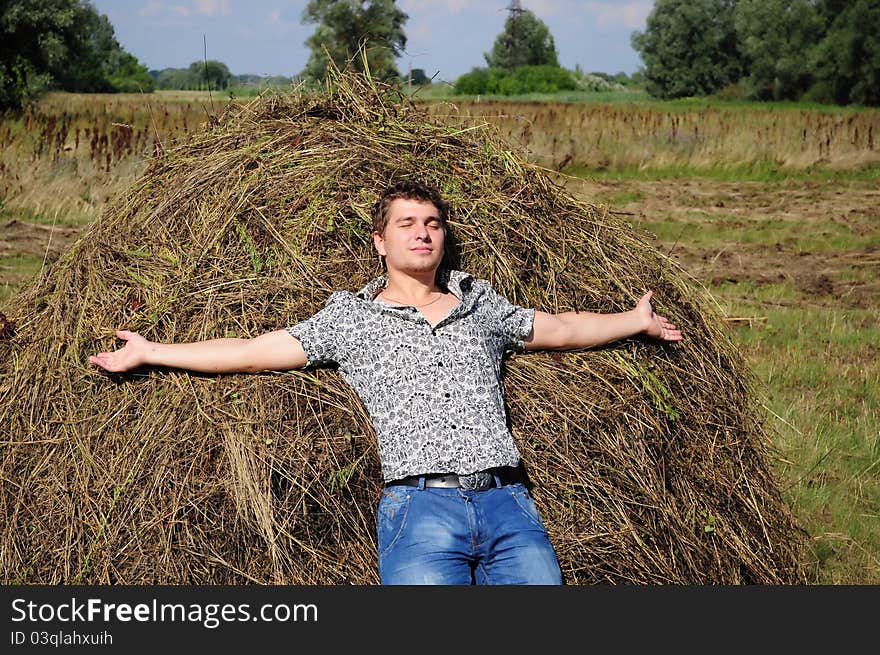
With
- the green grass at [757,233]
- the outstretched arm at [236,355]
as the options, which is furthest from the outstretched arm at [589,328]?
the green grass at [757,233]

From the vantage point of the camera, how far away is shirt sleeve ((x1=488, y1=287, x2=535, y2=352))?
3848 millimetres

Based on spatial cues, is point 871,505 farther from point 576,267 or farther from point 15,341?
point 15,341

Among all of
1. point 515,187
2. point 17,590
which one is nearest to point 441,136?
point 515,187

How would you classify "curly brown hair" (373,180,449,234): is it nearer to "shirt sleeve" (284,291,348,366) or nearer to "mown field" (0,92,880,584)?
"shirt sleeve" (284,291,348,366)

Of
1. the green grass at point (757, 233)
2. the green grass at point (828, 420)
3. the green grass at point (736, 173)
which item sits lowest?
the green grass at point (828, 420)

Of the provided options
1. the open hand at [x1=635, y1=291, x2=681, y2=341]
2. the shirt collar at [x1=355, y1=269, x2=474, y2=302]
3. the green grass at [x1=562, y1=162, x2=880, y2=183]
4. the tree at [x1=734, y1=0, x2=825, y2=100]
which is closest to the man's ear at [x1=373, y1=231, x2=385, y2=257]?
the shirt collar at [x1=355, y1=269, x2=474, y2=302]

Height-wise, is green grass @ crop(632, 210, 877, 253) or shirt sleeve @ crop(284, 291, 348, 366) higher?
green grass @ crop(632, 210, 877, 253)

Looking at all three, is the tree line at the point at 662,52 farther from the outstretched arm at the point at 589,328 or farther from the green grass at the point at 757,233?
the green grass at the point at 757,233

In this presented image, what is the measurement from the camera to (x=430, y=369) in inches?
139

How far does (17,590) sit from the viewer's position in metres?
3.62

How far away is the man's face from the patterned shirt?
17 cm

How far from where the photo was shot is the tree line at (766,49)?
48469mm

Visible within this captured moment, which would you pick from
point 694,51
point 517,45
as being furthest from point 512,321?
point 517,45

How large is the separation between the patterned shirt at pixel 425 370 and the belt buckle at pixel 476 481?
0.08 feet
